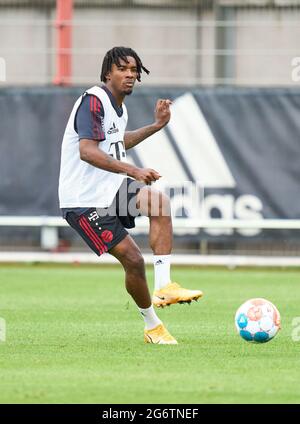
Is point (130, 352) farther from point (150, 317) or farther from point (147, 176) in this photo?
point (147, 176)

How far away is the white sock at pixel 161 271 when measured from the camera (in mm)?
9250

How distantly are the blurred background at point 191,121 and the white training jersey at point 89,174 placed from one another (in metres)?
9.11

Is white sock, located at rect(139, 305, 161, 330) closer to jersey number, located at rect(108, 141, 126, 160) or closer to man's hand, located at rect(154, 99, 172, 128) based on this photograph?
jersey number, located at rect(108, 141, 126, 160)

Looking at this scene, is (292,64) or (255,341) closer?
(255,341)

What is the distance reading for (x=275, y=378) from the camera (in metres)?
7.78

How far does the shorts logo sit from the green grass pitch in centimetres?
86

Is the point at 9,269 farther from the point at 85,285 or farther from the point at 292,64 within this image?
the point at 292,64

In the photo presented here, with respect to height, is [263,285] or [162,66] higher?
[162,66]

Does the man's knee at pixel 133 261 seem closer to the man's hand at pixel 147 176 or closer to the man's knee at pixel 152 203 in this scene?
the man's knee at pixel 152 203

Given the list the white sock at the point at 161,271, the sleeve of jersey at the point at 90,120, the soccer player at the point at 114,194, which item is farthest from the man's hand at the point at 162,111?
the white sock at the point at 161,271

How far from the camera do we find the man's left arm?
9.98 m
